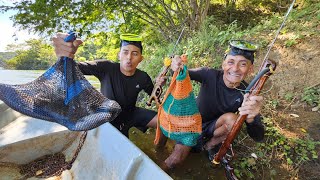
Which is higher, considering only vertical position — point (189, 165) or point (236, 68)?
point (236, 68)

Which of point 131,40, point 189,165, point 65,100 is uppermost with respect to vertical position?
point 131,40

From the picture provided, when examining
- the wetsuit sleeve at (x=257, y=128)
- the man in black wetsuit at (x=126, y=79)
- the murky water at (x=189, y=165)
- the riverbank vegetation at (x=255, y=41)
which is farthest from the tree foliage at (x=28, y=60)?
the wetsuit sleeve at (x=257, y=128)

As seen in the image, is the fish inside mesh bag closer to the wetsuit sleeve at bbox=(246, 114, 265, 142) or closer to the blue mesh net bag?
the blue mesh net bag

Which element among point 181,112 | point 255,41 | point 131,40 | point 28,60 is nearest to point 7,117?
point 131,40

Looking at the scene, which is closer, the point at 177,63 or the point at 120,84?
the point at 177,63

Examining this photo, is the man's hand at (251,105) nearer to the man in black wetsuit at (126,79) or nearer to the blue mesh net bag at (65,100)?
the blue mesh net bag at (65,100)

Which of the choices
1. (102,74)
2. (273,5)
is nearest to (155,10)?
(273,5)

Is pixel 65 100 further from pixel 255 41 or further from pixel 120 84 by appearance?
pixel 255 41

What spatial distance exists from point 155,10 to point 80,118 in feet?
18.0

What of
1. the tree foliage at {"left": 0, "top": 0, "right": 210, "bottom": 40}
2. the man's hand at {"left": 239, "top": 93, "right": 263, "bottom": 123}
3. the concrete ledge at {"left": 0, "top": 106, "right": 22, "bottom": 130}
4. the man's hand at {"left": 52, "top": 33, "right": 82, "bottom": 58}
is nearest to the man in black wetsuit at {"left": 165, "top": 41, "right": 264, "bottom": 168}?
the man's hand at {"left": 239, "top": 93, "right": 263, "bottom": 123}

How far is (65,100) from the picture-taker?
2.06m

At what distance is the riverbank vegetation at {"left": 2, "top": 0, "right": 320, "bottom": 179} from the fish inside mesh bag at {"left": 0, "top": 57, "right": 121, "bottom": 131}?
1.69 meters

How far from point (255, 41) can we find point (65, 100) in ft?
12.7

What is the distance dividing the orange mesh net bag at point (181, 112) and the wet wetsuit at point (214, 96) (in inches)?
13.5
